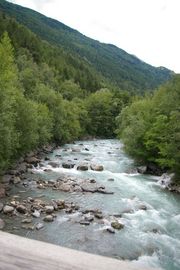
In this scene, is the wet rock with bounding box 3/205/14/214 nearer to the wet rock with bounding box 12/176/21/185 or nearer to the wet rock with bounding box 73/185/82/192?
the wet rock with bounding box 12/176/21/185

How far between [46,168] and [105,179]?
647cm

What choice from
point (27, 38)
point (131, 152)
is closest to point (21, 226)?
point (131, 152)

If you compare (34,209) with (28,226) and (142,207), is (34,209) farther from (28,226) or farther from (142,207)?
(142,207)

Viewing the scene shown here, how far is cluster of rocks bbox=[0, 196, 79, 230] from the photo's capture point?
21.2m

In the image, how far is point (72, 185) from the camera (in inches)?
1213

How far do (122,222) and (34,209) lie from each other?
549 centimetres

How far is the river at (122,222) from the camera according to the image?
59.9 feet

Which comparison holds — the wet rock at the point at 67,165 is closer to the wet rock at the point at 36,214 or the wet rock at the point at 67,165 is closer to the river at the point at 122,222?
the river at the point at 122,222

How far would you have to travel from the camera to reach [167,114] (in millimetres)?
46031

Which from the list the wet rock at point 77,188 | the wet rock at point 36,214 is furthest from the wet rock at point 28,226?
the wet rock at point 77,188

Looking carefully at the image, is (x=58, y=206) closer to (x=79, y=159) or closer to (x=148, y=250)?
(x=148, y=250)

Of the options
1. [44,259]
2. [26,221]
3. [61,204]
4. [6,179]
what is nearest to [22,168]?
[6,179]

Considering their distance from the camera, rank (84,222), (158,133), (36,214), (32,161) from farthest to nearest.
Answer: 1. (158,133)
2. (32,161)
3. (36,214)
4. (84,222)

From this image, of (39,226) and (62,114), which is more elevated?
(39,226)
